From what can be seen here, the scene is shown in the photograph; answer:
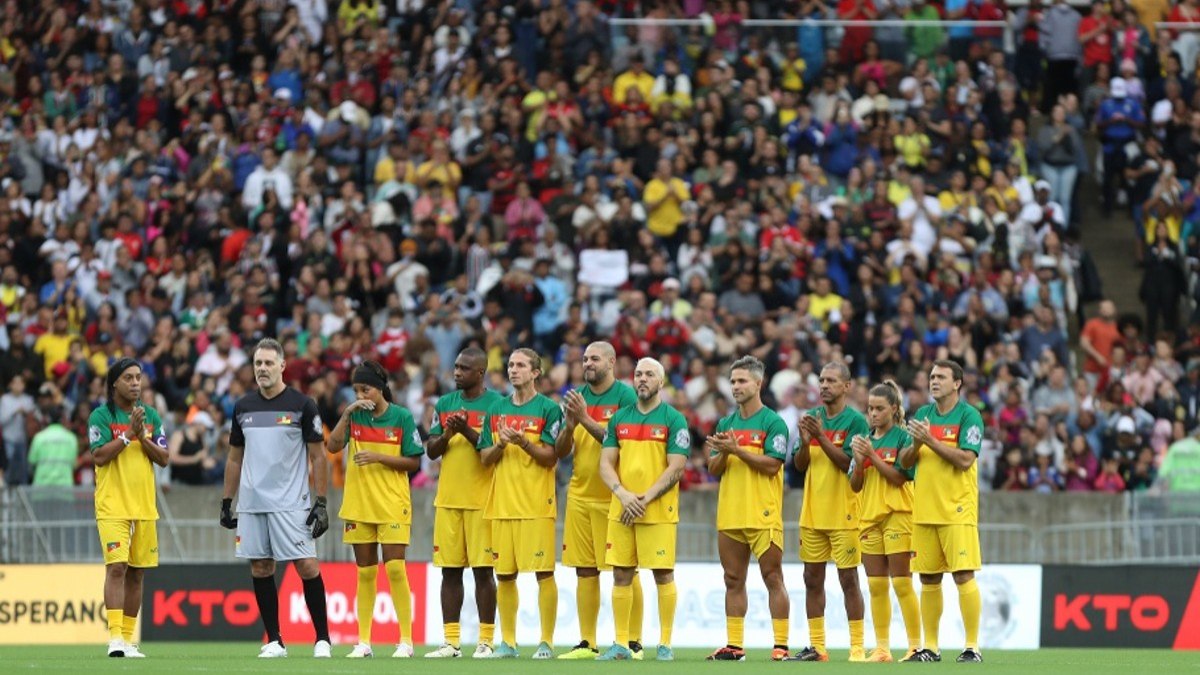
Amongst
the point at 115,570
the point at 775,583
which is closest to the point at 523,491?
the point at 775,583

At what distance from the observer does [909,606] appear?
1861cm

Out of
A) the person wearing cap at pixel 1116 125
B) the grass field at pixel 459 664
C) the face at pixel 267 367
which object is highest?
the person wearing cap at pixel 1116 125

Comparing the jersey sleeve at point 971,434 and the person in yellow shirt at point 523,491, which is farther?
the person in yellow shirt at point 523,491

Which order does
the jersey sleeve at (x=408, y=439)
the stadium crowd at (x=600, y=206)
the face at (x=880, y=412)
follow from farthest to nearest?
the stadium crowd at (x=600, y=206) < the jersey sleeve at (x=408, y=439) < the face at (x=880, y=412)

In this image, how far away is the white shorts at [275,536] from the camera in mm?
18266

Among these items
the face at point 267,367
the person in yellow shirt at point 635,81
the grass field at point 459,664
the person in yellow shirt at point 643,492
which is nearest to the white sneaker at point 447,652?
the grass field at point 459,664

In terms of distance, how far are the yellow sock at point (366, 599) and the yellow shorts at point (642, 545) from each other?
2199mm

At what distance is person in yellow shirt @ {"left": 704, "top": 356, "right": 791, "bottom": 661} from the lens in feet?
59.9

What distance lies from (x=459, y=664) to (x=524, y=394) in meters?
2.58

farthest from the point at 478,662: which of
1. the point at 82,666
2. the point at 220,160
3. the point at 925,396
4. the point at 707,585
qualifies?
the point at 220,160

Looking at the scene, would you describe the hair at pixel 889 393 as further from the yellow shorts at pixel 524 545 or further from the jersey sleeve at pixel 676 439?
the yellow shorts at pixel 524 545

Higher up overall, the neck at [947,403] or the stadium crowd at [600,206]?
the stadium crowd at [600,206]

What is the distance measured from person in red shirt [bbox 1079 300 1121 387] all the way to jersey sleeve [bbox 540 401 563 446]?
11.7 metres

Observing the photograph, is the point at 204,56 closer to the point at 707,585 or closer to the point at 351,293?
the point at 351,293
